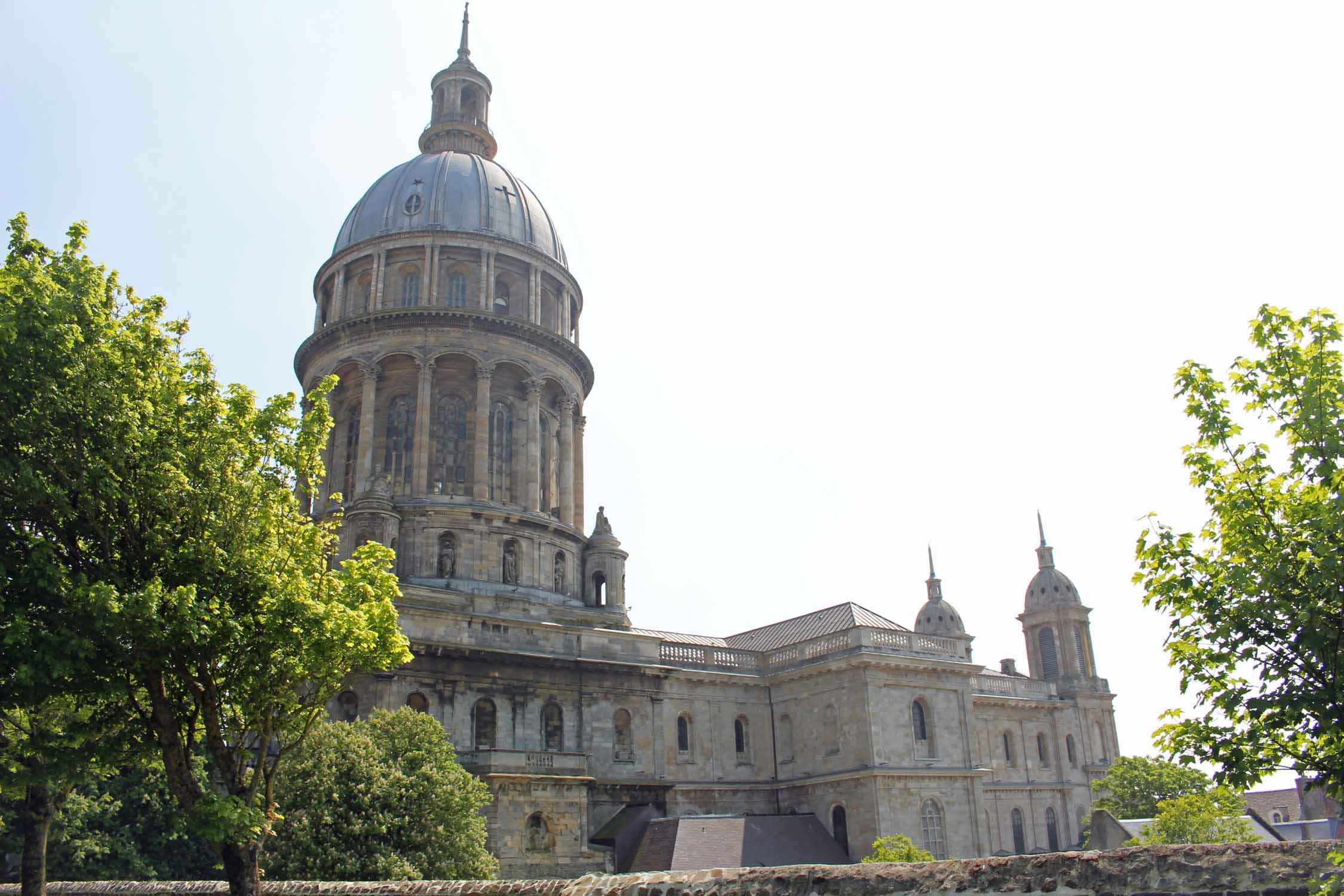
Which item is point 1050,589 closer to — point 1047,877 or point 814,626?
point 814,626

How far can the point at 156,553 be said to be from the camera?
54.7 ft

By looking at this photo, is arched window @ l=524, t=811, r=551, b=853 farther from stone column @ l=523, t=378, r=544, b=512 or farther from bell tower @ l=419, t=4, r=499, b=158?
bell tower @ l=419, t=4, r=499, b=158

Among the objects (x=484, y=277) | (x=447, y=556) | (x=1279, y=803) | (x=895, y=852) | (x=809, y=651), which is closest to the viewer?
(x=895, y=852)

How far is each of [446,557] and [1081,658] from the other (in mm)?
47804

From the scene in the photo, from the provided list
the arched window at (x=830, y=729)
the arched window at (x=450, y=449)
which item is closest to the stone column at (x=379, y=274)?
the arched window at (x=450, y=449)

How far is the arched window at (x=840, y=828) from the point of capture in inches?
1756

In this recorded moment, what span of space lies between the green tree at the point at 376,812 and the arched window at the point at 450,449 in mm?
18887

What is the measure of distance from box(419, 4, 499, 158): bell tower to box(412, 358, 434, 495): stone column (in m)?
16.4

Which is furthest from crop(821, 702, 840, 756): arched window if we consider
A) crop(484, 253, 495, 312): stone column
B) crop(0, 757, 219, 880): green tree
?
crop(0, 757, 219, 880): green tree

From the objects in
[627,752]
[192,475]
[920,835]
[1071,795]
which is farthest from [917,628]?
[192,475]

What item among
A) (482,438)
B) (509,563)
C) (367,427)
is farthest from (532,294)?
(509,563)

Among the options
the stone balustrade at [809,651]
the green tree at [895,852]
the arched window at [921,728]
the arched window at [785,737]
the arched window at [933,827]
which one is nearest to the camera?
the green tree at [895,852]

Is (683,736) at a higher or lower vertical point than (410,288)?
lower

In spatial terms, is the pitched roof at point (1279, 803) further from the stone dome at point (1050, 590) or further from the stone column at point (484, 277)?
the stone column at point (484, 277)
